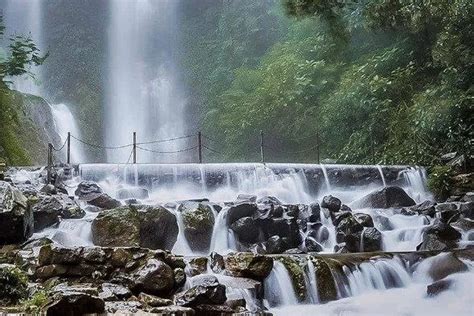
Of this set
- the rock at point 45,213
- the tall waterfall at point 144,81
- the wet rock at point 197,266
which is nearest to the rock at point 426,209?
the wet rock at point 197,266

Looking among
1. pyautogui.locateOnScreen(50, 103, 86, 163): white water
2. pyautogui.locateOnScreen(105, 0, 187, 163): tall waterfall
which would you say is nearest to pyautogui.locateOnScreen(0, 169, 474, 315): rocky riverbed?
pyautogui.locateOnScreen(50, 103, 86, 163): white water

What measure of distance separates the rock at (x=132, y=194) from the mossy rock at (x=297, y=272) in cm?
535

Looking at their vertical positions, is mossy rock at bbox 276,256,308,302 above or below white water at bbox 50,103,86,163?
below

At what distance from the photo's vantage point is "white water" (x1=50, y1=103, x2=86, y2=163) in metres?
22.1

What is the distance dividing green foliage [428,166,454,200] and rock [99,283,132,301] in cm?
885

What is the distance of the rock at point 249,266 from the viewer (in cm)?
689

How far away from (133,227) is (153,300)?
95.6 inches

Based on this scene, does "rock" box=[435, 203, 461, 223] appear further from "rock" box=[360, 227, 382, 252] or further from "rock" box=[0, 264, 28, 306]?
"rock" box=[0, 264, 28, 306]

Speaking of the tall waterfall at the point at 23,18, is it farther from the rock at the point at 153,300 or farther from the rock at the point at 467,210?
the rock at the point at 153,300

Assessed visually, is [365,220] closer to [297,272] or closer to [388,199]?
[388,199]

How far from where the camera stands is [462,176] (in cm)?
1205

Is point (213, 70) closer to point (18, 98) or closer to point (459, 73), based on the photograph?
point (18, 98)

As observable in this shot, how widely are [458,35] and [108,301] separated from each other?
11255 mm

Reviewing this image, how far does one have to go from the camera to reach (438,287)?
23.3 ft
